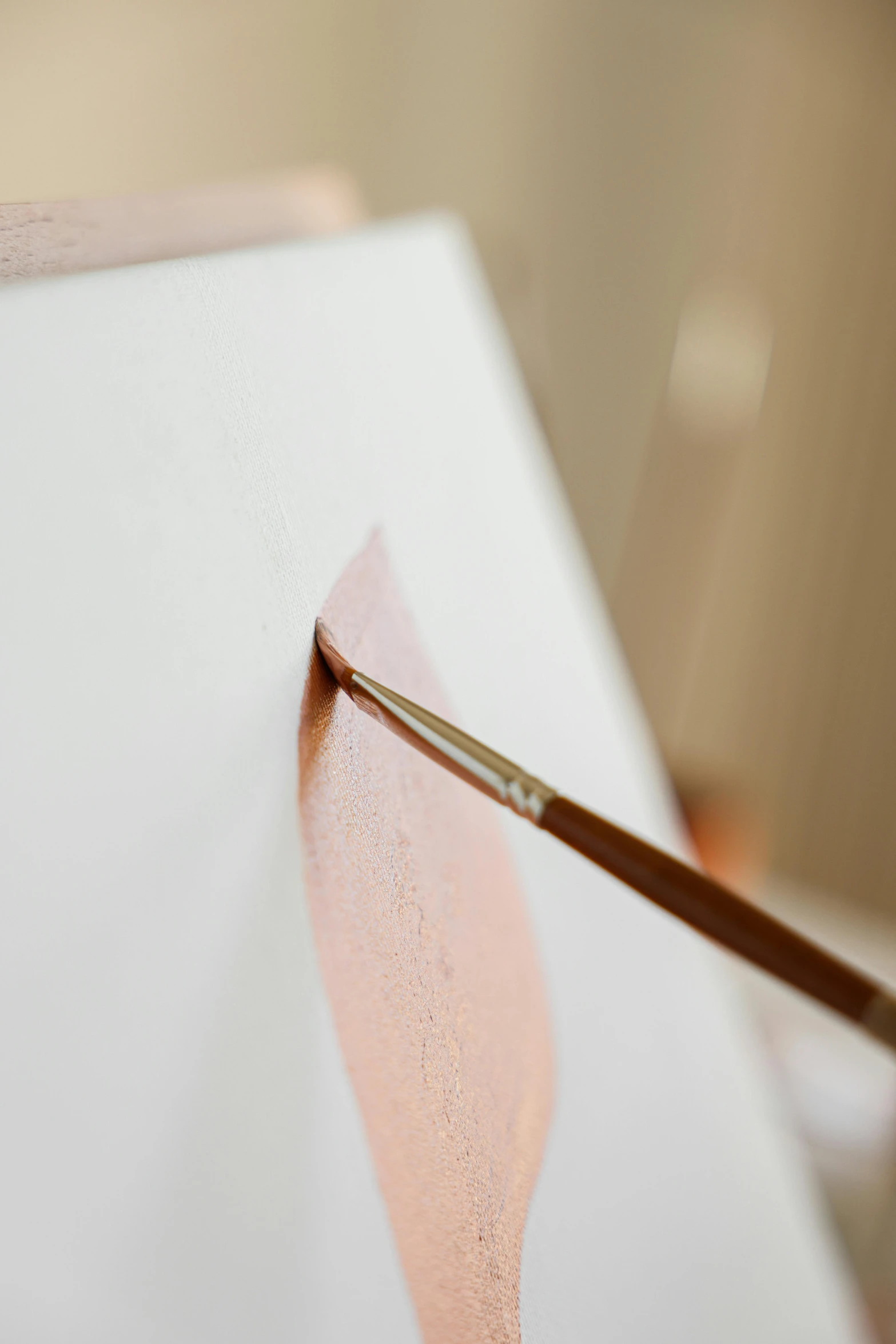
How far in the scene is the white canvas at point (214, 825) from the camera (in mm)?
176

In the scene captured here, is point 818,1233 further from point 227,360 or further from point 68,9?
point 68,9

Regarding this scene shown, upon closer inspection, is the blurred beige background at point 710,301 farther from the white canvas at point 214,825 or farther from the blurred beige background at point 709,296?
the white canvas at point 214,825

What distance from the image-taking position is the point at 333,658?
0.24 meters

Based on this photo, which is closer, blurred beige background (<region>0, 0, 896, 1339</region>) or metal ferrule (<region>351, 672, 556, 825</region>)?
metal ferrule (<region>351, 672, 556, 825</region>)

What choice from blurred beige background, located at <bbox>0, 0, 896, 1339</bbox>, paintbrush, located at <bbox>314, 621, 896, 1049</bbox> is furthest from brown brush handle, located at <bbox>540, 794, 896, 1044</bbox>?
blurred beige background, located at <bbox>0, 0, 896, 1339</bbox>

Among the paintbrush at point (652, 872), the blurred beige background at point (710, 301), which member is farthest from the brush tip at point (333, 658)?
the blurred beige background at point (710, 301)

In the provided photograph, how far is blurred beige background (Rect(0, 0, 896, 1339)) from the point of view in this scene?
1225mm

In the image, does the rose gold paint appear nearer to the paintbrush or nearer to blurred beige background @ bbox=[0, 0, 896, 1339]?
the paintbrush

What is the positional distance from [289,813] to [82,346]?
0.10 m

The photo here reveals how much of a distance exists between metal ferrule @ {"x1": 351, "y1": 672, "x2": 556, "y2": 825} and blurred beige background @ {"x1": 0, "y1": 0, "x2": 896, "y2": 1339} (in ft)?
3.00

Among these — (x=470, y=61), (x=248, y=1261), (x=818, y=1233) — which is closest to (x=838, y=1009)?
(x=248, y=1261)

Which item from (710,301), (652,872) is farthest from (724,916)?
(710,301)

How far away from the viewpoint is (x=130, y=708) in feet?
0.64

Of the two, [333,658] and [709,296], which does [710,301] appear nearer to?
[709,296]
